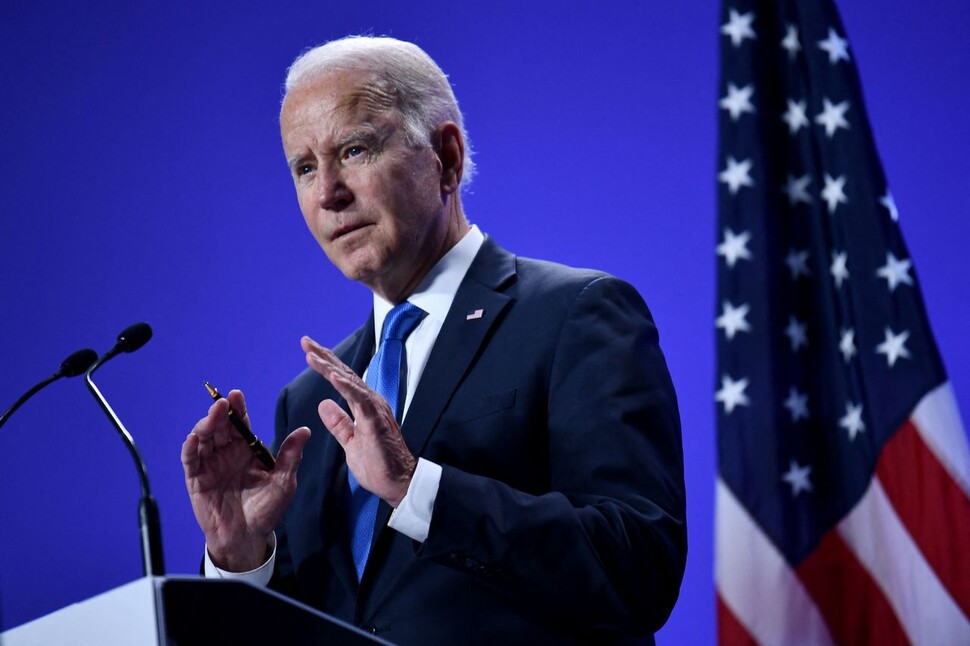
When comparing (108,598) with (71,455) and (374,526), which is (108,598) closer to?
(374,526)

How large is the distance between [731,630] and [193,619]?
1316 mm

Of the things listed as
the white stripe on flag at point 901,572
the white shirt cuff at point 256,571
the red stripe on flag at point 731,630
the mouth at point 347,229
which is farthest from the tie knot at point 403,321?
the white stripe on flag at point 901,572

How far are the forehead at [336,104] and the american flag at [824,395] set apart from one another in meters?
0.70

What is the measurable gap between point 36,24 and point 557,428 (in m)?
2.69

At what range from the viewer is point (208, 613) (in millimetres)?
1271

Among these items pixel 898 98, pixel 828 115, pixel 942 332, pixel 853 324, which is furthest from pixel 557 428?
pixel 898 98

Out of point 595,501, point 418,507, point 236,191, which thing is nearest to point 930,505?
point 595,501

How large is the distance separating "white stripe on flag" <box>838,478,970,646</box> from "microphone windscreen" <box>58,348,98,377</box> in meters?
1.37

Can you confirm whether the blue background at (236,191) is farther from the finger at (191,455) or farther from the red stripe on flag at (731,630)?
the finger at (191,455)

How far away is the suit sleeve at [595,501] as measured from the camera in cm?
172

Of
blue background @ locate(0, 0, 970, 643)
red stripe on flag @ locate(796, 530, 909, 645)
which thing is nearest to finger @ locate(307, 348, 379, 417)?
red stripe on flag @ locate(796, 530, 909, 645)

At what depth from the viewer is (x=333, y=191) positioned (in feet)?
7.27

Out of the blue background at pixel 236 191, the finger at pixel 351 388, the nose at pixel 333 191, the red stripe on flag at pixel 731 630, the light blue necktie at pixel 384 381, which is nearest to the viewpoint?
the finger at pixel 351 388

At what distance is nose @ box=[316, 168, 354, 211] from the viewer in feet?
7.26
